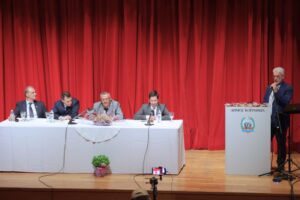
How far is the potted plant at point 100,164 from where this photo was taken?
610 cm

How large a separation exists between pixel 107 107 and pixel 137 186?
5.36 ft

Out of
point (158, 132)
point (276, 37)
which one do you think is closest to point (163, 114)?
point (158, 132)

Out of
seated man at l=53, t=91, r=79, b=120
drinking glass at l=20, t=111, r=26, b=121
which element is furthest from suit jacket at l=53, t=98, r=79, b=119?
drinking glass at l=20, t=111, r=26, b=121

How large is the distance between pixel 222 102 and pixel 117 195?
290 cm

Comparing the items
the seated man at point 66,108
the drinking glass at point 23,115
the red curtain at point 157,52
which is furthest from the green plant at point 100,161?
the red curtain at point 157,52

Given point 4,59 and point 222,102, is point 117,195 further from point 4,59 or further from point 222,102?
point 4,59

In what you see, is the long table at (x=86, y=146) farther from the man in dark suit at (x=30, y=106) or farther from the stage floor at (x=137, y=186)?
the man in dark suit at (x=30, y=106)

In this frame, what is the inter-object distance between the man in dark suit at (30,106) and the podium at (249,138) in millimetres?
2809

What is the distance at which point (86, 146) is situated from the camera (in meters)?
6.26

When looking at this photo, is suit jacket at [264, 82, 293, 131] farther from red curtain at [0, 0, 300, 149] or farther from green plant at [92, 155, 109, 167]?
green plant at [92, 155, 109, 167]

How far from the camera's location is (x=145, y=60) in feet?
26.1

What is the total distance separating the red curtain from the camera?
7.66m

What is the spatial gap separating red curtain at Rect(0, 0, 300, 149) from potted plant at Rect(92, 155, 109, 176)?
2045 millimetres

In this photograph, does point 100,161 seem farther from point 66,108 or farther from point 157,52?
point 157,52
